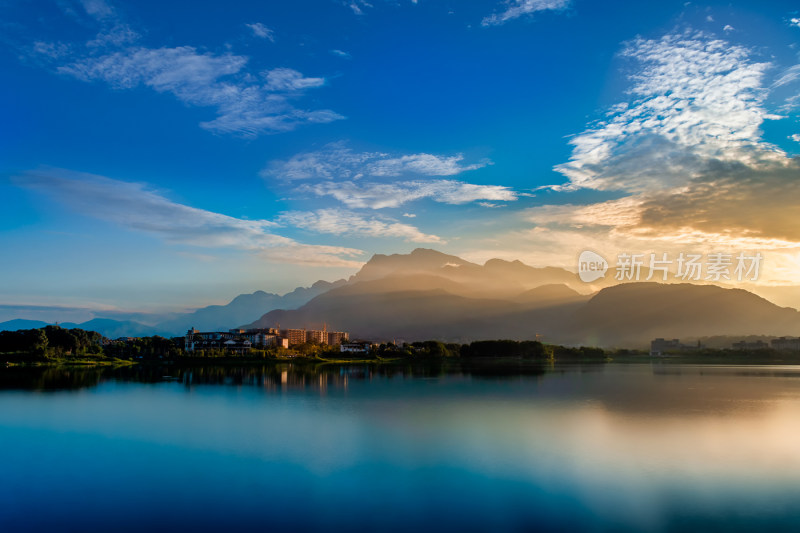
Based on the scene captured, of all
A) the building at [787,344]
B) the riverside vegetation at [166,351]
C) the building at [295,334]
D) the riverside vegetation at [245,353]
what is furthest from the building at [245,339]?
the building at [787,344]

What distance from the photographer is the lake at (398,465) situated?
11180 millimetres

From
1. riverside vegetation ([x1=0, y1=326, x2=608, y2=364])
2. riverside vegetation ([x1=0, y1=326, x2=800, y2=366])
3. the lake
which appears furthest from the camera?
riverside vegetation ([x1=0, y1=326, x2=800, y2=366])

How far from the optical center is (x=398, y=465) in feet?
50.3

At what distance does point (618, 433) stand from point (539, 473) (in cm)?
716

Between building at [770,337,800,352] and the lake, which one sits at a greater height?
the lake

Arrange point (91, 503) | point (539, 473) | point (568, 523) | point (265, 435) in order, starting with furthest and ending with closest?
1. point (265, 435)
2. point (539, 473)
3. point (91, 503)
4. point (568, 523)

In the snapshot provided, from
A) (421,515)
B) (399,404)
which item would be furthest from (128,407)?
(421,515)

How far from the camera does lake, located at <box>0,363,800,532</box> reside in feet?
36.7

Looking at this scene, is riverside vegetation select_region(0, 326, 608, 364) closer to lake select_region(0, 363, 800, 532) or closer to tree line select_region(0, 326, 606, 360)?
tree line select_region(0, 326, 606, 360)

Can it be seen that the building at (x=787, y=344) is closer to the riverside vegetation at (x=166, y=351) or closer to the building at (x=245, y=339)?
the riverside vegetation at (x=166, y=351)

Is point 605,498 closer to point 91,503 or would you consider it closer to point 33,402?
point 91,503

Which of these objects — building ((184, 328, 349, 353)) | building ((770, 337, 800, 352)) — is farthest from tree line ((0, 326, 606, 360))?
building ((770, 337, 800, 352))

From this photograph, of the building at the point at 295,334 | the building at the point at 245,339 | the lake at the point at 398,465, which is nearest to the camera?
the lake at the point at 398,465

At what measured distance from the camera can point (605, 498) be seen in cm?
1244
